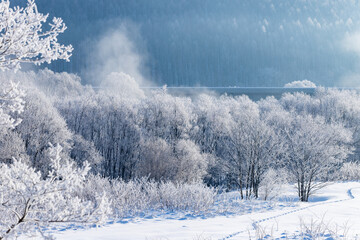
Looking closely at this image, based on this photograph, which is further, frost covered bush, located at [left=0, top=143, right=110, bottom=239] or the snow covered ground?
the snow covered ground

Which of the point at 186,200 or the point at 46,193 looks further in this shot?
the point at 186,200

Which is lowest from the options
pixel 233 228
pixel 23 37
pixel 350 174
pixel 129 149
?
pixel 350 174

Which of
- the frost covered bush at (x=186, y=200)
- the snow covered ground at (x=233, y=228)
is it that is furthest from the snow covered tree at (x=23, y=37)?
the frost covered bush at (x=186, y=200)

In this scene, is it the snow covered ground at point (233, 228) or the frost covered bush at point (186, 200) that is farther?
the frost covered bush at point (186, 200)

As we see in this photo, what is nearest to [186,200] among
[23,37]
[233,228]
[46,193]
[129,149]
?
[233,228]

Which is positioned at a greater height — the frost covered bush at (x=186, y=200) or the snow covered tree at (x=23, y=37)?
the snow covered tree at (x=23, y=37)

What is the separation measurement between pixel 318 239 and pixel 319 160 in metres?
21.1

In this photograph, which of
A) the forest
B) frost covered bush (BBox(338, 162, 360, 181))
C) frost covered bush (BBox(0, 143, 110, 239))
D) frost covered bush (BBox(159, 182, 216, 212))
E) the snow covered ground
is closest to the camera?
frost covered bush (BBox(0, 143, 110, 239))

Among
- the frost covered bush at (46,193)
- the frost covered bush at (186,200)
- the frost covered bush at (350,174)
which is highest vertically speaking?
the frost covered bush at (46,193)

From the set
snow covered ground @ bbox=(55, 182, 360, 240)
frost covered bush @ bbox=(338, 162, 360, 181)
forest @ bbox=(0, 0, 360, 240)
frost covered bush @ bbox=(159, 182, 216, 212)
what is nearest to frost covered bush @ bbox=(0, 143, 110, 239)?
forest @ bbox=(0, 0, 360, 240)

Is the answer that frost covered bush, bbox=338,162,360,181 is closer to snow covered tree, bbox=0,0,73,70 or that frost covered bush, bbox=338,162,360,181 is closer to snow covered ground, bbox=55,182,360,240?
snow covered ground, bbox=55,182,360,240

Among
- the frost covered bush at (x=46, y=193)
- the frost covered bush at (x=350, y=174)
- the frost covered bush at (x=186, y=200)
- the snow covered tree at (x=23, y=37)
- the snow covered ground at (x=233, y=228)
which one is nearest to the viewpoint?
the frost covered bush at (x=46, y=193)

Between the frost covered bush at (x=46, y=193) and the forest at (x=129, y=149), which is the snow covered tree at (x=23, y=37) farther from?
the frost covered bush at (x=46, y=193)

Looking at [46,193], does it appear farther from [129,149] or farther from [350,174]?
[129,149]
